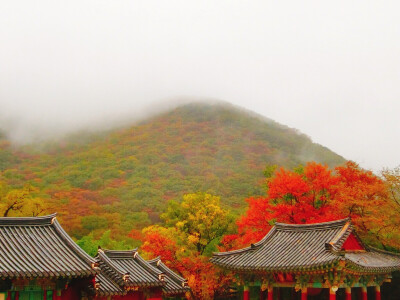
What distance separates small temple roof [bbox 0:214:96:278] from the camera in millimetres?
18312

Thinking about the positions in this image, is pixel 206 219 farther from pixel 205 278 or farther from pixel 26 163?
pixel 26 163

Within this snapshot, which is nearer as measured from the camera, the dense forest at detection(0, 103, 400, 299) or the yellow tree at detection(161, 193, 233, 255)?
the dense forest at detection(0, 103, 400, 299)

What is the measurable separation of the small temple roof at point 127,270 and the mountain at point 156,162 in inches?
1489

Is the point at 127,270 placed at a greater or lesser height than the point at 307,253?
lesser

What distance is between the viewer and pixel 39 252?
20.0 m

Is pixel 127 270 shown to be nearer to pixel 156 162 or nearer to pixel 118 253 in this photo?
pixel 118 253

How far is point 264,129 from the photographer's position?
365ft

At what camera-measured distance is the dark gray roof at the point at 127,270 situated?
22.2 metres

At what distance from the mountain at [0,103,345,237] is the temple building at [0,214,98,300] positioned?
4156 centimetres

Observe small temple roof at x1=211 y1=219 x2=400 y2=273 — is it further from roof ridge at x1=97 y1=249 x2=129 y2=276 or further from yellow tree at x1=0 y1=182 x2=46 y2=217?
yellow tree at x1=0 y1=182 x2=46 y2=217

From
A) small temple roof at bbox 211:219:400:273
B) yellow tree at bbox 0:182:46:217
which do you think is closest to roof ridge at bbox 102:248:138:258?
small temple roof at bbox 211:219:400:273

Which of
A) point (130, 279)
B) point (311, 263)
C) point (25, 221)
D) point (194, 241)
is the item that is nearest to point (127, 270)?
point (130, 279)

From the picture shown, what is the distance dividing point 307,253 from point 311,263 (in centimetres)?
153

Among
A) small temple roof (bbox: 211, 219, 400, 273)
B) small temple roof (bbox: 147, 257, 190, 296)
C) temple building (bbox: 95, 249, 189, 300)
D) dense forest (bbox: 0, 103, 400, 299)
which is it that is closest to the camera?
small temple roof (bbox: 211, 219, 400, 273)
